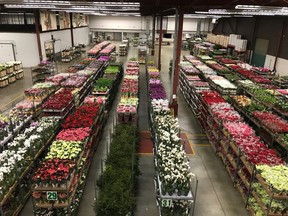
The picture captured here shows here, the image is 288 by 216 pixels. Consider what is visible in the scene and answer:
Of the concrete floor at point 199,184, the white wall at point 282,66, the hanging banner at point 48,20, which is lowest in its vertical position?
the concrete floor at point 199,184

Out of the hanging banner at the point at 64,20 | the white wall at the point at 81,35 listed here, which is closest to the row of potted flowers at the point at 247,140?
the hanging banner at the point at 64,20

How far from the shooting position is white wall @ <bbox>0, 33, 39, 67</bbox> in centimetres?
2223

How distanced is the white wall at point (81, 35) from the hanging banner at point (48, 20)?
8.54 metres

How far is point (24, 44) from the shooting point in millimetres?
22359

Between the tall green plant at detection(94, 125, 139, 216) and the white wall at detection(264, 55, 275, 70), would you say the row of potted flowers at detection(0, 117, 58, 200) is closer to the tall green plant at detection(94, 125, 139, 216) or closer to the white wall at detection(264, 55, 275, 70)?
the tall green plant at detection(94, 125, 139, 216)

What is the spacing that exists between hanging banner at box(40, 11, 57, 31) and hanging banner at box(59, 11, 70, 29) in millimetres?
2139

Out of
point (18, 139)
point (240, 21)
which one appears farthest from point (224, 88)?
point (240, 21)

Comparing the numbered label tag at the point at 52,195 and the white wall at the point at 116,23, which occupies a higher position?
the white wall at the point at 116,23

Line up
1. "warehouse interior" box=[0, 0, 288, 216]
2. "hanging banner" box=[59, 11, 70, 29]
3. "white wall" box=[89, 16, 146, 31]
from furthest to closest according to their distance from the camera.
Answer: "white wall" box=[89, 16, 146, 31], "hanging banner" box=[59, 11, 70, 29], "warehouse interior" box=[0, 0, 288, 216]

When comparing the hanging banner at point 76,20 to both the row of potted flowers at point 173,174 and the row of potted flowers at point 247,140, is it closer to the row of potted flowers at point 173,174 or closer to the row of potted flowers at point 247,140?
the row of potted flowers at point 247,140

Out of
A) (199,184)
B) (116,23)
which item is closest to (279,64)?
(199,184)

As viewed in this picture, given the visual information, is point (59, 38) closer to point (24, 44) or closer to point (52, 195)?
point (24, 44)

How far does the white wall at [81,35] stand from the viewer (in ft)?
115

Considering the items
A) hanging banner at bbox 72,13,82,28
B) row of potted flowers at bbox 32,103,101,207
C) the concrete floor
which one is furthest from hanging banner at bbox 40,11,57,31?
row of potted flowers at bbox 32,103,101,207
